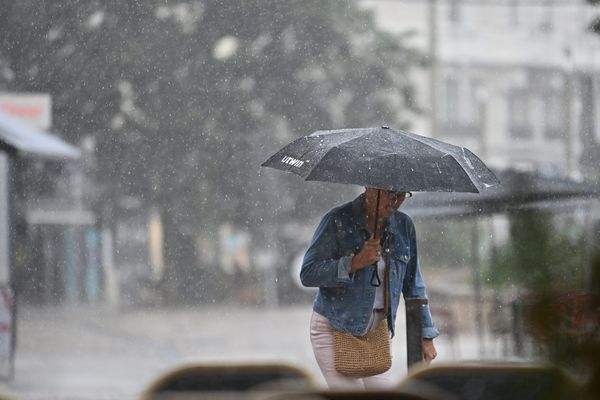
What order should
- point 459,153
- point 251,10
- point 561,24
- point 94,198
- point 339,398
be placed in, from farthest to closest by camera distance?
point 94,198, point 561,24, point 251,10, point 459,153, point 339,398

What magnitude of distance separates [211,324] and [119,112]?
78.7 inches

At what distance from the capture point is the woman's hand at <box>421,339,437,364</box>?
11.9ft

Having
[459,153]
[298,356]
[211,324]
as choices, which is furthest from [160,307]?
[459,153]

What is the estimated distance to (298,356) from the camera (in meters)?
8.88

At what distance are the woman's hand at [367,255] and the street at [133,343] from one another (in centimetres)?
405

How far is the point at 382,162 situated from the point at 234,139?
14.0 feet

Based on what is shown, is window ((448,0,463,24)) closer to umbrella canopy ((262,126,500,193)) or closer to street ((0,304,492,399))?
street ((0,304,492,399))

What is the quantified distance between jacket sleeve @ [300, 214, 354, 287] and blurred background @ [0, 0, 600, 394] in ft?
9.58

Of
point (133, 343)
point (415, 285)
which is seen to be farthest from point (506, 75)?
point (415, 285)

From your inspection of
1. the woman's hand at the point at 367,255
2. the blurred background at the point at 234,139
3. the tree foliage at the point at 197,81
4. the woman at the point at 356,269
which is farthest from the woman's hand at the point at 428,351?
the tree foliage at the point at 197,81

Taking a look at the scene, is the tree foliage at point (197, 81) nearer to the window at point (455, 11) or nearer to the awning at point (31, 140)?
the awning at point (31, 140)

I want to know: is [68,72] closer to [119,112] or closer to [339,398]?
[119,112]

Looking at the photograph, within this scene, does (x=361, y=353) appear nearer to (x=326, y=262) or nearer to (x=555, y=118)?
(x=326, y=262)

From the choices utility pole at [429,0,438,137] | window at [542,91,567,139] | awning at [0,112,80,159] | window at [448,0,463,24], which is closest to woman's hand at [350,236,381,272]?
awning at [0,112,80,159]
